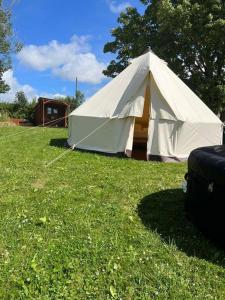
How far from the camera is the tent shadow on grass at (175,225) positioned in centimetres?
405

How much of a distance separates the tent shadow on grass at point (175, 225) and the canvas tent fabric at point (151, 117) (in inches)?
142

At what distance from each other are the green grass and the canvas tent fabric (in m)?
2.82

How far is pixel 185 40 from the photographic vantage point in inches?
814

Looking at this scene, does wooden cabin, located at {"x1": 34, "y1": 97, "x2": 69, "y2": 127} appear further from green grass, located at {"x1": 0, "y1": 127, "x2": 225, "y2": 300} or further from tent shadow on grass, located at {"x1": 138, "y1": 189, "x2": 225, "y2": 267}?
tent shadow on grass, located at {"x1": 138, "y1": 189, "x2": 225, "y2": 267}

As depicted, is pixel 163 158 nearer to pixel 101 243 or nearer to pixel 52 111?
pixel 101 243

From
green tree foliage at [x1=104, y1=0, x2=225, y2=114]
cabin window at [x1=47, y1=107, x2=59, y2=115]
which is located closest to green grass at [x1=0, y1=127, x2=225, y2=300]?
green tree foliage at [x1=104, y1=0, x2=225, y2=114]

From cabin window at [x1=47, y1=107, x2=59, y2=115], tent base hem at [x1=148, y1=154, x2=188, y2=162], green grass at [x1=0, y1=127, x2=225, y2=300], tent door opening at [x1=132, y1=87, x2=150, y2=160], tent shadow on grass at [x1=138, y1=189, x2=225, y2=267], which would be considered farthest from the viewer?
cabin window at [x1=47, y1=107, x2=59, y2=115]

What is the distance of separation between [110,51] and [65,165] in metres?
18.9

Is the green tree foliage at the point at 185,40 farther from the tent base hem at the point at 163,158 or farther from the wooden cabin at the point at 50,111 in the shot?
the tent base hem at the point at 163,158

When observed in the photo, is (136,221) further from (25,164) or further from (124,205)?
(25,164)

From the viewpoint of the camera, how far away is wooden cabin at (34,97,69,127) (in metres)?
31.1

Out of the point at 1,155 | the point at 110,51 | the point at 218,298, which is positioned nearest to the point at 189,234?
A: the point at 218,298

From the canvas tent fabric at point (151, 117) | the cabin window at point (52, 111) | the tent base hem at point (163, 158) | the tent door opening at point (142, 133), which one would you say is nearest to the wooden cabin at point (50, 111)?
the cabin window at point (52, 111)

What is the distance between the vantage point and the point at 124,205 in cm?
554
